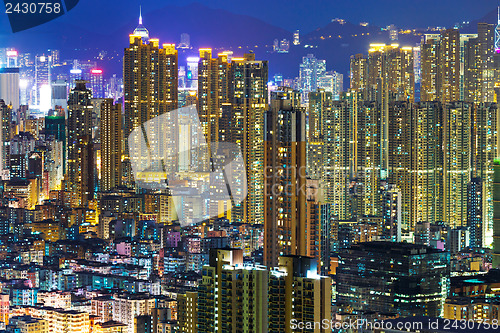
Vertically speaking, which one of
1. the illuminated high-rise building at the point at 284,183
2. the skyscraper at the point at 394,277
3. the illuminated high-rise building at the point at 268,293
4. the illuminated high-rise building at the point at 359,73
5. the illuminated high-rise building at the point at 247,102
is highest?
the illuminated high-rise building at the point at 359,73

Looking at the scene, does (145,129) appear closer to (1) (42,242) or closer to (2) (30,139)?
(2) (30,139)

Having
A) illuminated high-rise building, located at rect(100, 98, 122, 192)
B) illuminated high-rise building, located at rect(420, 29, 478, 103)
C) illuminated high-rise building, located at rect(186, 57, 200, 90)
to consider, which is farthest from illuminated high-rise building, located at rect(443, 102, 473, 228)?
illuminated high-rise building, located at rect(100, 98, 122, 192)

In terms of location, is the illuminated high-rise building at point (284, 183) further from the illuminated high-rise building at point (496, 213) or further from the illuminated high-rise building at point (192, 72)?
the illuminated high-rise building at point (192, 72)

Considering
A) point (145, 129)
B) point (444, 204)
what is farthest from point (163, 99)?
point (444, 204)

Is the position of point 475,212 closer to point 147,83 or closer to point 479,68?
point 479,68

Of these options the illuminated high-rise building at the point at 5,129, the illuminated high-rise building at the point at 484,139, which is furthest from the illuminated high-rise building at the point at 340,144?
the illuminated high-rise building at the point at 5,129

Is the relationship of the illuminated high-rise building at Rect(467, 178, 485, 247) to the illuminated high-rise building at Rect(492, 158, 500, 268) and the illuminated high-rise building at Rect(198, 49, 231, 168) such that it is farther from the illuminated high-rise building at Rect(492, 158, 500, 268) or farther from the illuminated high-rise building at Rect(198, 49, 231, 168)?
the illuminated high-rise building at Rect(198, 49, 231, 168)
